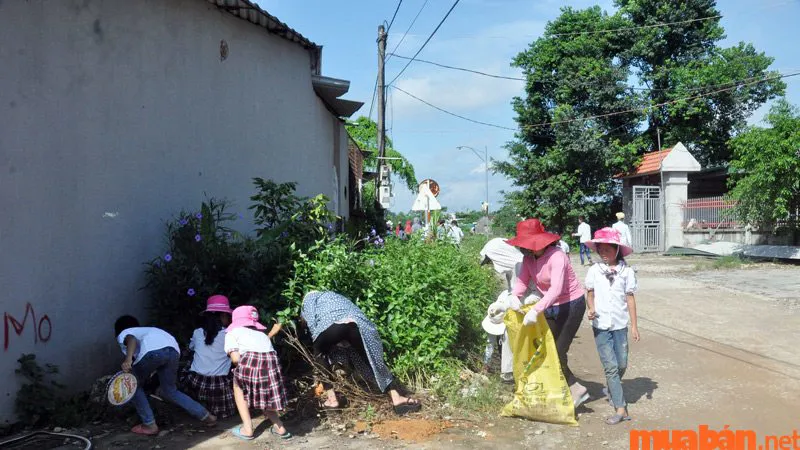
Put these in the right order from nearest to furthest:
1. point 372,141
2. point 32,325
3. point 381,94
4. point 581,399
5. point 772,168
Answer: point 32,325
point 581,399
point 772,168
point 381,94
point 372,141

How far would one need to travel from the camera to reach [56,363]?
5.23 meters

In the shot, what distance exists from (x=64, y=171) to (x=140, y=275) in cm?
124

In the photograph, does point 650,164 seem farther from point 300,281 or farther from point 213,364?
point 213,364

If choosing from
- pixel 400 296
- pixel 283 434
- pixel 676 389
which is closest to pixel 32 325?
pixel 283 434

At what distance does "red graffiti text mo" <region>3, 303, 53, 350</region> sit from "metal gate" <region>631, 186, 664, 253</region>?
22.5 m

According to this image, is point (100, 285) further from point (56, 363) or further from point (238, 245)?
point (238, 245)

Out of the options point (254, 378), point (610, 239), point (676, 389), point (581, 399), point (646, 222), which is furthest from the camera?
point (646, 222)

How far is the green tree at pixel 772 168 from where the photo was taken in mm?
17109

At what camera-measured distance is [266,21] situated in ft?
27.0

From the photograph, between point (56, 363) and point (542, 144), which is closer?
point (56, 363)

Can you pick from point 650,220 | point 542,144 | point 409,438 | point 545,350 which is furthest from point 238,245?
point 542,144

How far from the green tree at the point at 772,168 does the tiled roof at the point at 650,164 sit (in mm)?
5958

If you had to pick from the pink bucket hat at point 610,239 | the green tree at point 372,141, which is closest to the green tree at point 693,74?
the green tree at point 372,141

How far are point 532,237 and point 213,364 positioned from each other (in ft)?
9.62
